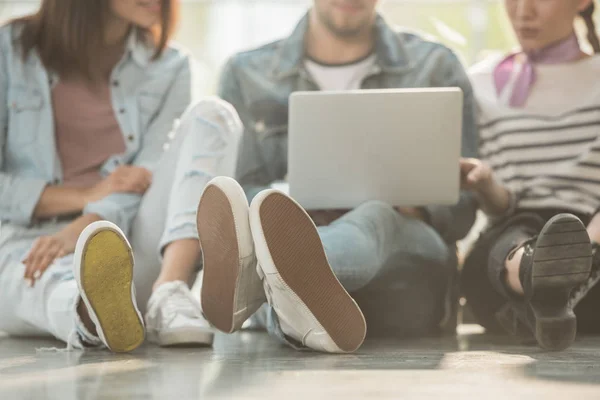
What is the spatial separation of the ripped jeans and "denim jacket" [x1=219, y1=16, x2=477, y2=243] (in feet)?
1.03

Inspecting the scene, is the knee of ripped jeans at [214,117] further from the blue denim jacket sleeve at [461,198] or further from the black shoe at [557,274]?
the black shoe at [557,274]

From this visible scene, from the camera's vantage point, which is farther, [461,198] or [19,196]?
[461,198]

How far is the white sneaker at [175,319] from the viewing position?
66.1 inches

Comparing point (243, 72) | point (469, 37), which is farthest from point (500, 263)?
point (469, 37)

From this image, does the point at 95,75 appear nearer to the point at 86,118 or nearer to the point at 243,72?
the point at 86,118

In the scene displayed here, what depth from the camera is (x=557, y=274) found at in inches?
61.5

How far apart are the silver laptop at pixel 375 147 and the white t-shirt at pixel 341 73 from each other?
43cm

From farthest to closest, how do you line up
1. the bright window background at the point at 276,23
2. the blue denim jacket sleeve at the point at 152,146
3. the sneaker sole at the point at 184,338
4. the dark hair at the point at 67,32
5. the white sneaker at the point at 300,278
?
1. the bright window background at the point at 276,23
2. the dark hair at the point at 67,32
3. the blue denim jacket sleeve at the point at 152,146
4. the sneaker sole at the point at 184,338
5. the white sneaker at the point at 300,278

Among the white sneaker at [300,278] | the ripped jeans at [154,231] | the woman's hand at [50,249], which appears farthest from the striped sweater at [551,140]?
the woman's hand at [50,249]

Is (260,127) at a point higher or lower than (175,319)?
higher

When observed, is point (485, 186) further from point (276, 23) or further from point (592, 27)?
point (276, 23)

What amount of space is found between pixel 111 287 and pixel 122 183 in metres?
0.47

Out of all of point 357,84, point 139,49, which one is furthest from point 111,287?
point 357,84

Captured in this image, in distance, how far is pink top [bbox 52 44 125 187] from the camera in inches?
83.2
